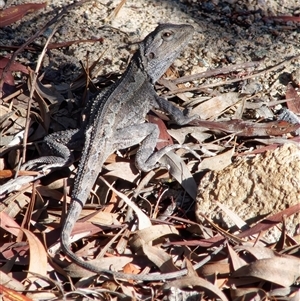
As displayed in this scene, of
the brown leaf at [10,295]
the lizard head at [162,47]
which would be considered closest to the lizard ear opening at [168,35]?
the lizard head at [162,47]

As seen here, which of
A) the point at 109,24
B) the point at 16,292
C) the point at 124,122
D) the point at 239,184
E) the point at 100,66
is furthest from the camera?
the point at 109,24

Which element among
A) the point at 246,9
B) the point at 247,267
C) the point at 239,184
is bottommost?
the point at 247,267

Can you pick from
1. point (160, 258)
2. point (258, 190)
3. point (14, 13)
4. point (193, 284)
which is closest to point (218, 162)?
point (258, 190)

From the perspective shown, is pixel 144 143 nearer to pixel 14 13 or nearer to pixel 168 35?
pixel 168 35

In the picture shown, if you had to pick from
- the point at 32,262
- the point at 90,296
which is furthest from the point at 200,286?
the point at 32,262

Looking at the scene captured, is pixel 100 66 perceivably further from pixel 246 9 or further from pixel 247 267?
pixel 247 267

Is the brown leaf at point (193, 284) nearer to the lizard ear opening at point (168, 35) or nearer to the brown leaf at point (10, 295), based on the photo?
the brown leaf at point (10, 295)

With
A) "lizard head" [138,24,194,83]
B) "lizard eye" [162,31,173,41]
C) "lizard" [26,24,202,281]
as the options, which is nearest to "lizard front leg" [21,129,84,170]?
"lizard" [26,24,202,281]

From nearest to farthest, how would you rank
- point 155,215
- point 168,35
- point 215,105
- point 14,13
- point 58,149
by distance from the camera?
point 155,215, point 58,149, point 215,105, point 168,35, point 14,13
